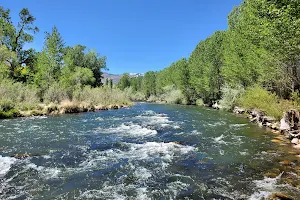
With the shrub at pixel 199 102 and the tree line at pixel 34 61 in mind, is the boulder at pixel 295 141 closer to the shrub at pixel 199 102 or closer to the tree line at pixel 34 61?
the tree line at pixel 34 61

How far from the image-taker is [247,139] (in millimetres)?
13055

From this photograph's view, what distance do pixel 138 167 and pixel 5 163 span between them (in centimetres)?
488

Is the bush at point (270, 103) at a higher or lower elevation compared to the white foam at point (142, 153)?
higher

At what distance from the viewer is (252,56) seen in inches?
1059

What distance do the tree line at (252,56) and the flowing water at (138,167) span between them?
6.95 metres

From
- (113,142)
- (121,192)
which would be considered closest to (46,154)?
(113,142)

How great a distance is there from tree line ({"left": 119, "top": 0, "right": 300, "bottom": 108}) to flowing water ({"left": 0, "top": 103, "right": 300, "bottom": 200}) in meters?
6.95

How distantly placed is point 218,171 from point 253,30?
18.6 metres

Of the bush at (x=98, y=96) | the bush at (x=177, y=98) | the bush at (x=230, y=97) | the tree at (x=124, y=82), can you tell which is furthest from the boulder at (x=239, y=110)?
the tree at (x=124, y=82)

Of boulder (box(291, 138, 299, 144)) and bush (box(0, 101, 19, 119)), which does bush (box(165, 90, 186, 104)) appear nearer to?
bush (box(0, 101, 19, 119))

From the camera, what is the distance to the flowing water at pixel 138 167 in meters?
6.29

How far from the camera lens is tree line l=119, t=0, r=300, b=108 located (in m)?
14.4

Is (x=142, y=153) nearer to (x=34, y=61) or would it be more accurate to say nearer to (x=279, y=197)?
(x=279, y=197)

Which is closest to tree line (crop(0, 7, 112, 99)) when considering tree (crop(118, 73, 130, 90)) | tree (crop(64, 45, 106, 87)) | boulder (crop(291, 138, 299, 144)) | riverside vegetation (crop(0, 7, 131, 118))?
riverside vegetation (crop(0, 7, 131, 118))
